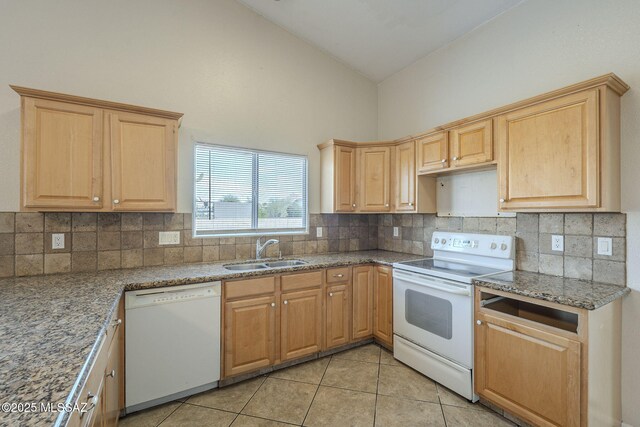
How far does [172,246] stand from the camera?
8.89 ft

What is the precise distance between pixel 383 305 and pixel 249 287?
4.59 ft

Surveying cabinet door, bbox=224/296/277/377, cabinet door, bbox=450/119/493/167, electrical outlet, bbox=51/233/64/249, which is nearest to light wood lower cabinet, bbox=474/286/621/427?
cabinet door, bbox=450/119/493/167

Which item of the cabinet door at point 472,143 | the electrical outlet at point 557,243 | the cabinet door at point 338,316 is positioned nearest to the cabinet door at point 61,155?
the cabinet door at point 338,316

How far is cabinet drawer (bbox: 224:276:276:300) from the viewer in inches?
92.8

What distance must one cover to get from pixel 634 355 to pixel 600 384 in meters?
0.41

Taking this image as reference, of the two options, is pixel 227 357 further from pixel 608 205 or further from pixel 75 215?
pixel 608 205

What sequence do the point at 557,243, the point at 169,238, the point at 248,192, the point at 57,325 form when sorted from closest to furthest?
1. the point at 57,325
2. the point at 557,243
3. the point at 169,238
4. the point at 248,192

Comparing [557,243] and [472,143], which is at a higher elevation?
[472,143]

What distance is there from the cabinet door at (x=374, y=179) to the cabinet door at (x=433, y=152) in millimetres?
429

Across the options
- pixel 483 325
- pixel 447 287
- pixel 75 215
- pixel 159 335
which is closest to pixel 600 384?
pixel 483 325

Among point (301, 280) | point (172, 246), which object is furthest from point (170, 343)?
point (301, 280)

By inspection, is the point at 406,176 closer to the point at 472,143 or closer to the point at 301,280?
the point at 472,143

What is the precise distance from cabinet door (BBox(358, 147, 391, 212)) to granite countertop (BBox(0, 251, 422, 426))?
138 cm

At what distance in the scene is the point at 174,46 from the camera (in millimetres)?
2732
